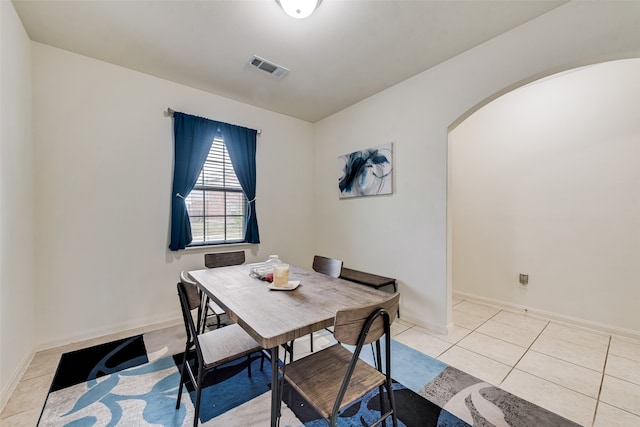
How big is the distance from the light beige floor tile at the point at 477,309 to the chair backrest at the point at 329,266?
208cm

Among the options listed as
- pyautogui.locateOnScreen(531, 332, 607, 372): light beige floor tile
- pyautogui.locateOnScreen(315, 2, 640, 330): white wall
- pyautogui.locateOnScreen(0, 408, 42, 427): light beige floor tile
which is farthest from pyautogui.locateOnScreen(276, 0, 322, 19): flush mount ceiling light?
pyautogui.locateOnScreen(531, 332, 607, 372): light beige floor tile

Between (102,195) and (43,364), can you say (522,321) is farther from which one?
(102,195)

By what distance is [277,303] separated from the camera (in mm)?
1426

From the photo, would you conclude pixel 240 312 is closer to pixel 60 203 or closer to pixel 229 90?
pixel 60 203

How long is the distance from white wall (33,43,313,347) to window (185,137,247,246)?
0.83 feet

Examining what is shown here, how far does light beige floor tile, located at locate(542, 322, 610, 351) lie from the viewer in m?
2.35

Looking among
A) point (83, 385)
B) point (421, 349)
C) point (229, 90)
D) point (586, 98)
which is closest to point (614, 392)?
point (421, 349)

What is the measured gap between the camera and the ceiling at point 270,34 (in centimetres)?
188

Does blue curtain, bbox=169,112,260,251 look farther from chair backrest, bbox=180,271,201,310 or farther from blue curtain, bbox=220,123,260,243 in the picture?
chair backrest, bbox=180,271,201,310

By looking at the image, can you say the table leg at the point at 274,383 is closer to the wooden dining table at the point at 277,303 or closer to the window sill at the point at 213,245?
the wooden dining table at the point at 277,303

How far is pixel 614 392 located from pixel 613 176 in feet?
6.78

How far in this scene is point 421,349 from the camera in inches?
91.0

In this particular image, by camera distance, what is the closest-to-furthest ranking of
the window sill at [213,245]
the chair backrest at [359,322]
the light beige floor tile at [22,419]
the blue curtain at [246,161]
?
the chair backrest at [359,322] → the light beige floor tile at [22,419] → the window sill at [213,245] → the blue curtain at [246,161]

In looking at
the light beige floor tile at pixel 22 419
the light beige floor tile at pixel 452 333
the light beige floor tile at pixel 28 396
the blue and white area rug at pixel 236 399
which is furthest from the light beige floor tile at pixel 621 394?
the light beige floor tile at pixel 28 396
